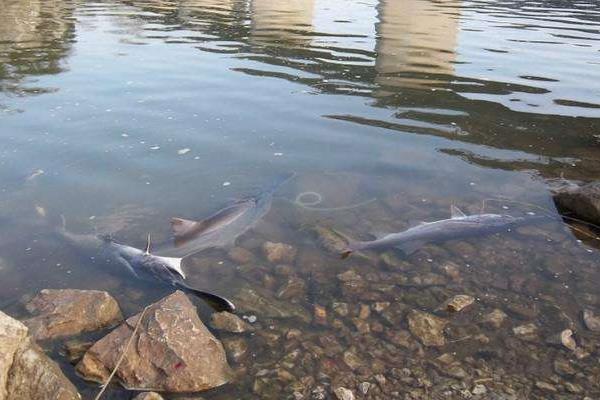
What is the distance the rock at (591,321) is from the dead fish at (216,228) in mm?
3798

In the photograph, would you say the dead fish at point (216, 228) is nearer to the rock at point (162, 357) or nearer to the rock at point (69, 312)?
the rock at point (69, 312)

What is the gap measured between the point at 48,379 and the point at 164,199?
377 cm

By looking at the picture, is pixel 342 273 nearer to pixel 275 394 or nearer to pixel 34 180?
pixel 275 394

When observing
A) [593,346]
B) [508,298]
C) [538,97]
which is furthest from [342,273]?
[538,97]

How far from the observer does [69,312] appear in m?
5.07

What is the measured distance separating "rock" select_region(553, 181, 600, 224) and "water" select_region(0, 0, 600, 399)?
193mm

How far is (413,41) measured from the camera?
19.9m

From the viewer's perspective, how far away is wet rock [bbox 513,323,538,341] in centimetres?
518

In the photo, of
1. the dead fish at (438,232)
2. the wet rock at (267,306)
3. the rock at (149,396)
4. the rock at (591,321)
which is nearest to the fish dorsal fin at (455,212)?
the dead fish at (438,232)

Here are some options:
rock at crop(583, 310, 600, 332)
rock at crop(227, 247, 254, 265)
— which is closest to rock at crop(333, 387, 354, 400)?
rock at crop(227, 247, 254, 265)

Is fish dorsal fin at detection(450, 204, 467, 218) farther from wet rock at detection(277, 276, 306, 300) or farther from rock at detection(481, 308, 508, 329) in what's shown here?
wet rock at detection(277, 276, 306, 300)

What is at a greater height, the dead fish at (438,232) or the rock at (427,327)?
the dead fish at (438,232)

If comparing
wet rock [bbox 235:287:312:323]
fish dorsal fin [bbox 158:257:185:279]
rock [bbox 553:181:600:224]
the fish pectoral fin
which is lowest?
wet rock [bbox 235:287:312:323]

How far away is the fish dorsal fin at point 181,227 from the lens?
658 cm
